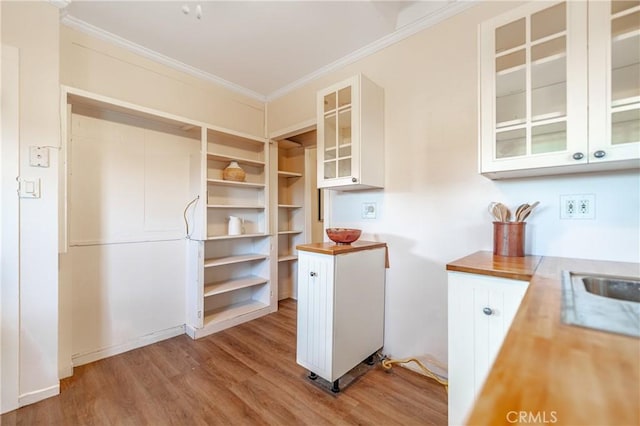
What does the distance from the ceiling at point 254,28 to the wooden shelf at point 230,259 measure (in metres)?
1.88

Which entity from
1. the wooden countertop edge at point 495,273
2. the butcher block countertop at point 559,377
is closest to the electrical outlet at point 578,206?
the wooden countertop edge at point 495,273

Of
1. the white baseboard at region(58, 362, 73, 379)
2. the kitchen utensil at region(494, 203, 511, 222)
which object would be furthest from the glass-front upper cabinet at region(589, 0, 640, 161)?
the white baseboard at region(58, 362, 73, 379)

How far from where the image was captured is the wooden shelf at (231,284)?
258 centimetres

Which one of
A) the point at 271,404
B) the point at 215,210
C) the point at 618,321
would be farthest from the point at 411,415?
the point at 215,210

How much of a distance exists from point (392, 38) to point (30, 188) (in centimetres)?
267

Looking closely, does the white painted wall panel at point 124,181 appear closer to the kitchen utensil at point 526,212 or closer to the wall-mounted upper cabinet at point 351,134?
the wall-mounted upper cabinet at point 351,134

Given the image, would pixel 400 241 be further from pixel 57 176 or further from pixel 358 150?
pixel 57 176

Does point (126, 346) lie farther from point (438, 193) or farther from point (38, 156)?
point (438, 193)

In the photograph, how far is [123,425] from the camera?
1.43 meters

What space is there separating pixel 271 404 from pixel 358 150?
5.71 feet

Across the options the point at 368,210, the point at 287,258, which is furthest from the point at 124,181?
the point at 368,210

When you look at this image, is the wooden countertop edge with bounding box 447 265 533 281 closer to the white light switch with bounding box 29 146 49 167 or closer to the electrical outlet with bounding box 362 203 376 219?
the electrical outlet with bounding box 362 203 376 219

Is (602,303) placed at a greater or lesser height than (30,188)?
lesser

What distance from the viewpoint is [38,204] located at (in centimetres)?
162
